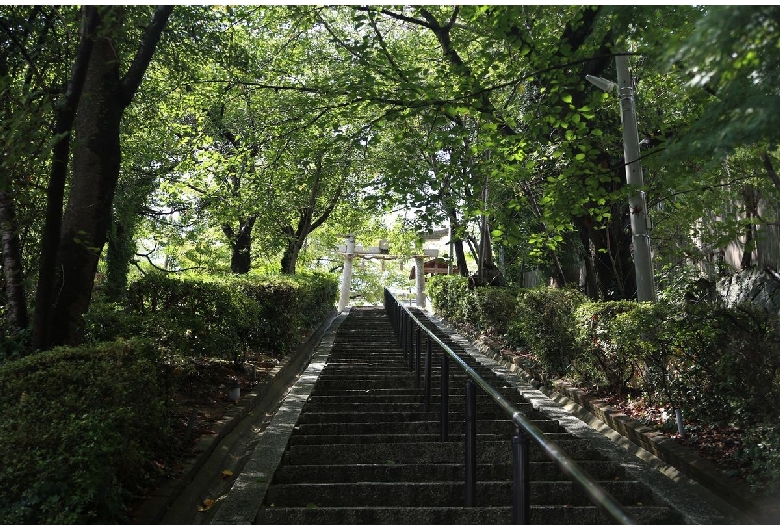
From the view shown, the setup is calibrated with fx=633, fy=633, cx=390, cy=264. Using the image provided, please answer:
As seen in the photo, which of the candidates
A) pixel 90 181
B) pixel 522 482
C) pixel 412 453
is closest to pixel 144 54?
pixel 90 181

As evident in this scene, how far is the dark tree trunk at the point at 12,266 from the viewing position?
17.6ft

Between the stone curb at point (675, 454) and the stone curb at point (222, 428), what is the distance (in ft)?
12.1

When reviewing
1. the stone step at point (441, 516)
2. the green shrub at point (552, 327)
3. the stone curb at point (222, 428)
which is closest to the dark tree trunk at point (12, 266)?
the stone curb at point (222, 428)

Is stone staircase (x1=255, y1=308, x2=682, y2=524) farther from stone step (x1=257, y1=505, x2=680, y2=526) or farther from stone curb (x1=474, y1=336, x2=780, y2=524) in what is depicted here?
stone curb (x1=474, y1=336, x2=780, y2=524)

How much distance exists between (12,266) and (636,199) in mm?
6506

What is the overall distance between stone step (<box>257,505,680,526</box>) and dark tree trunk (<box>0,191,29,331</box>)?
10.7 feet

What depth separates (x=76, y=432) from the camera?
344 centimetres

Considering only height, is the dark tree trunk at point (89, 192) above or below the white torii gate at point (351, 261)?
below

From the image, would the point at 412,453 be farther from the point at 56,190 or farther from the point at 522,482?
the point at 56,190

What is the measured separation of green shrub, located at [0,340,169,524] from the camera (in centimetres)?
324

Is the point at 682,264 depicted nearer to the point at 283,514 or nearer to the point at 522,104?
the point at 522,104

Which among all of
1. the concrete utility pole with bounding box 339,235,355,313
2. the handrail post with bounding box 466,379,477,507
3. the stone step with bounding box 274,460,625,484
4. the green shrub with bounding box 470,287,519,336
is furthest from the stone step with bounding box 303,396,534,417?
the concrete utility pole with bounding box 339,235,355,313

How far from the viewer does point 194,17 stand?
670 centimetres

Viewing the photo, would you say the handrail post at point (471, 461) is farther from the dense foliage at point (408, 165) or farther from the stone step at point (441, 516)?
the dense foliage at point (408, 165)
